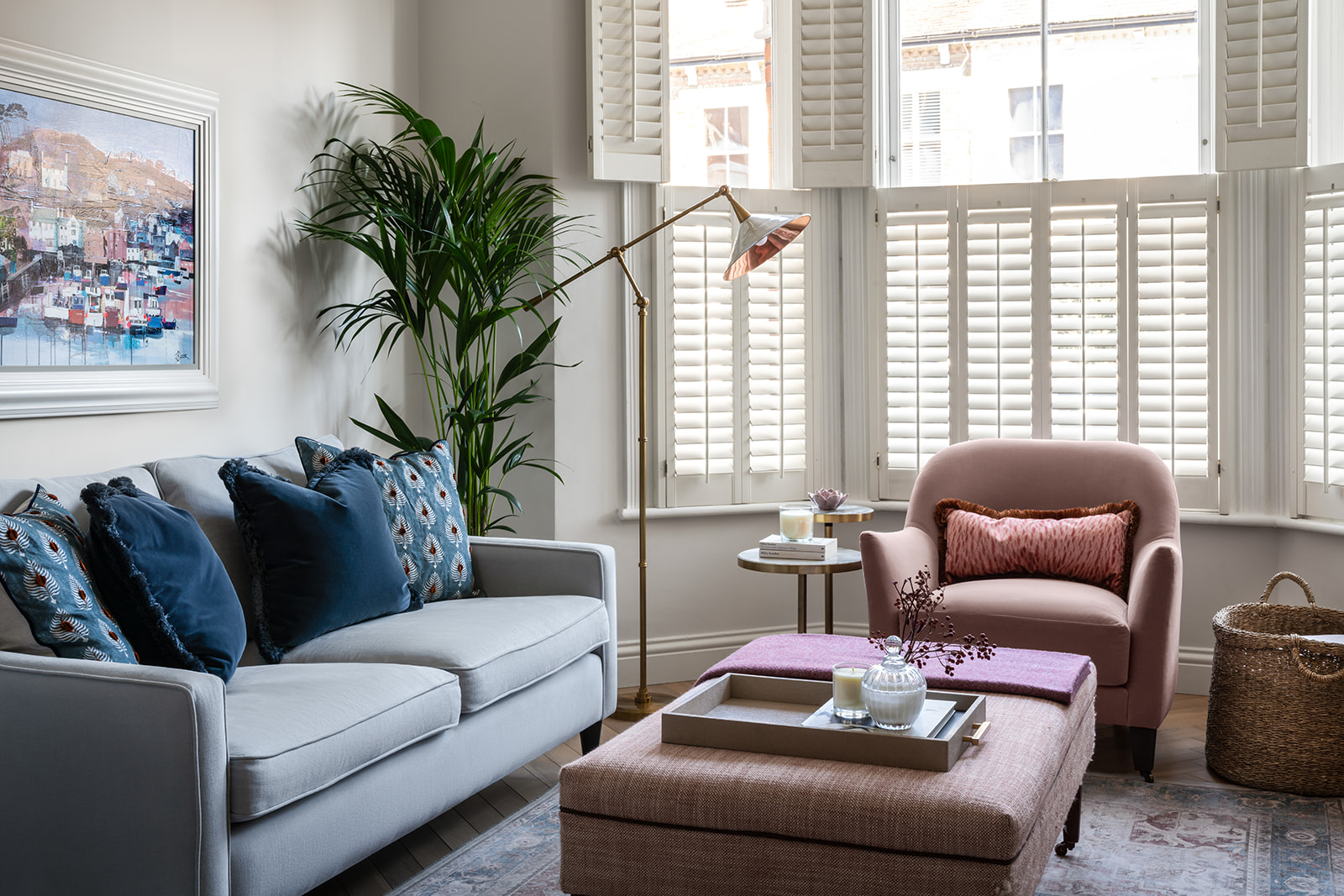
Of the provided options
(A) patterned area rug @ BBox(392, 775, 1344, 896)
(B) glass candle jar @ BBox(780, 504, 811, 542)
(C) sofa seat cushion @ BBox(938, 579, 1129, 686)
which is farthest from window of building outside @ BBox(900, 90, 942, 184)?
(A) patterned area rug @ BBox(392, 775, 1344, 896)

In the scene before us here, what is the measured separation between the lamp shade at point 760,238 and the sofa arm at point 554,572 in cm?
90

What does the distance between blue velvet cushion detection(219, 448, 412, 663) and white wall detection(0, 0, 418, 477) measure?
43 cm

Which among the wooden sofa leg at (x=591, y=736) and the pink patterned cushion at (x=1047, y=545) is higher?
the pink patterned cushion at (x=1047, y=545)

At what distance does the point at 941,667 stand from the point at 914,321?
6.59 feet

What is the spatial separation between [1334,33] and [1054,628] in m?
2.19

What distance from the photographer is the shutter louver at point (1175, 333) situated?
12.9ft

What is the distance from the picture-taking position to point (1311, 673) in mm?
2984

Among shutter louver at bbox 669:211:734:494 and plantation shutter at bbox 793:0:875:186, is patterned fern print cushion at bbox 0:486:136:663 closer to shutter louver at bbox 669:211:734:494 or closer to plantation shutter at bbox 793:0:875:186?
shutter louver at bbox 669:211:734:494

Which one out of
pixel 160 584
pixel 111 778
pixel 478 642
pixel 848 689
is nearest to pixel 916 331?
pixel 478 642

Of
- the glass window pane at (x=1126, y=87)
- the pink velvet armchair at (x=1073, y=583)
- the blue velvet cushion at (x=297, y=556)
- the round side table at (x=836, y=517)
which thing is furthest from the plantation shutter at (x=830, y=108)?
the blue velvet cushion at (x=297, y=556)

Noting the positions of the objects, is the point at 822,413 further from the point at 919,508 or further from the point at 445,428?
the point at 445,428

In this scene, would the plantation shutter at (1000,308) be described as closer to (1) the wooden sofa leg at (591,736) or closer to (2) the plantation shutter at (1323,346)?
(2) the plantation shutter at (1323,346)

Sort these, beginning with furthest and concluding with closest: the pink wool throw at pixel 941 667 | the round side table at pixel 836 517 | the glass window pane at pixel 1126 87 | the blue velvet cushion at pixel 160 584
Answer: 1. the glass window pane at pixel 1126 87
2. the round side table at pixel 836 517
3. the pink wool throw at pixel 941 667
4. the blue velvet cushion at pixel 160 584

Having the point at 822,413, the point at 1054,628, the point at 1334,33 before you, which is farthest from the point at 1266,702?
the point at 1334,33
